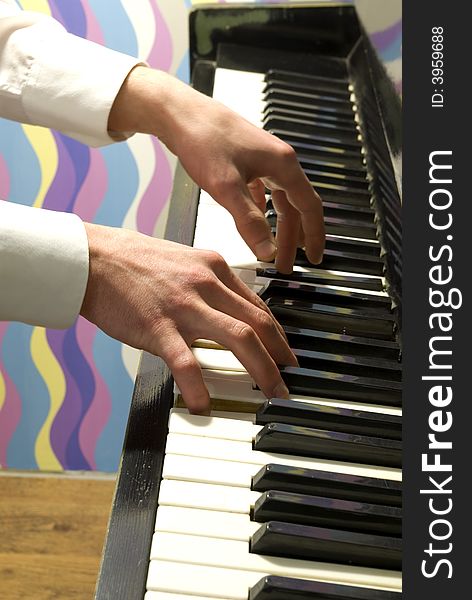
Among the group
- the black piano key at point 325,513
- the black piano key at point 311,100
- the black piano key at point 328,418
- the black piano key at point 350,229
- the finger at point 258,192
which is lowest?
the black piano key at point 325,513

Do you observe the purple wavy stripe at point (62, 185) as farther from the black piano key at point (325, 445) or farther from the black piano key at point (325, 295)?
the black piano key at point (325, 445)

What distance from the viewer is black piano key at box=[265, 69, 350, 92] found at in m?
1.50

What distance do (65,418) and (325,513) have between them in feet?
5.48

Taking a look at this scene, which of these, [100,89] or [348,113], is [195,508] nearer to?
[100,89]

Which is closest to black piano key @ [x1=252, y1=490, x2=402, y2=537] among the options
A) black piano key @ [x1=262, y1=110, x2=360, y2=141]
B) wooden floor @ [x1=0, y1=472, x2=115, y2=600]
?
black piano key @ [x1=262, y1=110, x2=360, y2=141]

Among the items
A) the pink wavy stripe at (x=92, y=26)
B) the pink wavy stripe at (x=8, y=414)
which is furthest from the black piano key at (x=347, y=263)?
the pink wavy stripe at (x=8, y=414)

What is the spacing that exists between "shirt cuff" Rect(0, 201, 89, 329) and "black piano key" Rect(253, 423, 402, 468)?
9.3 inches

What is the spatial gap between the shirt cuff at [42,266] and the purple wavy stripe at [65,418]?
137 cm

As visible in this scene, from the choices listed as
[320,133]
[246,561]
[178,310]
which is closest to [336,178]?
[320,133]

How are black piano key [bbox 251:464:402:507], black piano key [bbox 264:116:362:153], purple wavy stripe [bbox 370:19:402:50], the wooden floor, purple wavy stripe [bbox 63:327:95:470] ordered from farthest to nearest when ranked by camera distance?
purple wavy stripe [bbox 63:327:95:470] → the wooden floor → black piano key [bbox 264:116:362:153] → purple wavy stripe [bbox 370:19:402:50] → black piano key [bbox 251:464:402:507]

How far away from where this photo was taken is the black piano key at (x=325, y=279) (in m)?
1.06

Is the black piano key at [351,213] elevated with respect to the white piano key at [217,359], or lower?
elevated

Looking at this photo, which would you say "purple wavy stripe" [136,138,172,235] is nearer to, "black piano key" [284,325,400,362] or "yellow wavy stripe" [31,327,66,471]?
"yellow wavy stripe" [31,327,66,471]

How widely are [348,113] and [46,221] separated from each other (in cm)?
68
